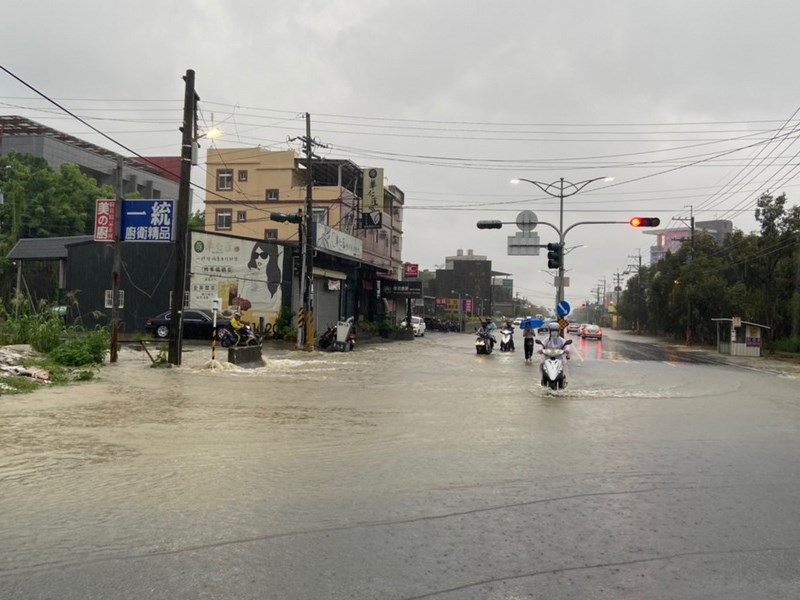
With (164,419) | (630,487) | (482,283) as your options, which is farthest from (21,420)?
(482,283)

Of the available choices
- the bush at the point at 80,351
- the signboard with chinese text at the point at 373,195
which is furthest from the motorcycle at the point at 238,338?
the signboard with chinese text at the point at 373,195

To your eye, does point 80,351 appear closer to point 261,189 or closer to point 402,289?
point 402,289

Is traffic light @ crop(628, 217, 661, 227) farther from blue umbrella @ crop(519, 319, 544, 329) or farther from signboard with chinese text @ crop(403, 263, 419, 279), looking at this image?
signboard with chinese text @ crop(403, 263, 419, 279)

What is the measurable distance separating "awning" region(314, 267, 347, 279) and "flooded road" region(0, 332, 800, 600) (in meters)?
25.6

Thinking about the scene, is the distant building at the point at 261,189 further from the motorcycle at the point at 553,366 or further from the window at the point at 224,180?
the motorcycle at the point at 553,366

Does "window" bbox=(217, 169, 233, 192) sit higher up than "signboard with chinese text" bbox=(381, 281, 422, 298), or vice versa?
"window" bbox=(217, 169, 233, 192)

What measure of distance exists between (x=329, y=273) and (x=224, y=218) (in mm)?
20209

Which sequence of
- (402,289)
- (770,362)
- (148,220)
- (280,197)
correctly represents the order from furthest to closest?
(280,197), (402,289), (770,362), (148,220)

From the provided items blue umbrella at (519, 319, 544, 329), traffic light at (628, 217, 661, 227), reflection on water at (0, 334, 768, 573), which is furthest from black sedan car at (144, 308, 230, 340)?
traffic light at (628, 217, 661, 227)

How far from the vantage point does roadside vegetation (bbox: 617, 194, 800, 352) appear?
40.2 metres

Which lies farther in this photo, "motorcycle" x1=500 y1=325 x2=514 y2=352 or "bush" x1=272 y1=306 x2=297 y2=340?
"bush" x1=272 y1=306 x2=297 y2=340

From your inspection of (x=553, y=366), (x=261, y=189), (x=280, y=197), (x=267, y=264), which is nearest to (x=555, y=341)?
(x=553, y=366)

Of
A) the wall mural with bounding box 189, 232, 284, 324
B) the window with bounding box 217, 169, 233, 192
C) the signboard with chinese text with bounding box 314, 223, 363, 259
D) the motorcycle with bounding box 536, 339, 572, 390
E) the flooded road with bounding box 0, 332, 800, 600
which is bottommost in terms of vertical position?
the flooded road with bounding box 0, 332, 800, 600

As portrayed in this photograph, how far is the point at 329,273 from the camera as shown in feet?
133
